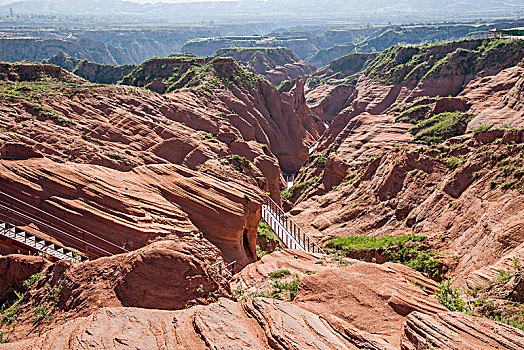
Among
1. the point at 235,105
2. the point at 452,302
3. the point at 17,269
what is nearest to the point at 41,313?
the point at 17,269

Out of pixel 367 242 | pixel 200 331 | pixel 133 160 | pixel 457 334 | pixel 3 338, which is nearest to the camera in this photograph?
pixel 457 334

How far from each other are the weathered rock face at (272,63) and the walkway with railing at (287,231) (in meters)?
88.9

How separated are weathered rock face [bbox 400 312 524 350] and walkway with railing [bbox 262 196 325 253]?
16.8 metres

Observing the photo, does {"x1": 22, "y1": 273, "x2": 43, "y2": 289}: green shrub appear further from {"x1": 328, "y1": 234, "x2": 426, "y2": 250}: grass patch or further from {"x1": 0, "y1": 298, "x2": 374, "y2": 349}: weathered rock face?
{"x1": 328, "y1": 234, "x2": 426, "y2": 250}: grass patch

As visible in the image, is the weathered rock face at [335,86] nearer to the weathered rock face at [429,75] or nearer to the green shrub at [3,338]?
the weathered rock face at [429,75]

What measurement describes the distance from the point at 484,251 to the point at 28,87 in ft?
97.0

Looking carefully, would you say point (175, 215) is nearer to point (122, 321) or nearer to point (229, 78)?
point (122, 321)

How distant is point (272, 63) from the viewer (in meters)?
126

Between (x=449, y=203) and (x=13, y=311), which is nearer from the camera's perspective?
(x=13, y=311)

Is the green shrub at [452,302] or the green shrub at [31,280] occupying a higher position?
the green shrub at [452,302]

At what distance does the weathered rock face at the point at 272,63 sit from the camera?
11898cm

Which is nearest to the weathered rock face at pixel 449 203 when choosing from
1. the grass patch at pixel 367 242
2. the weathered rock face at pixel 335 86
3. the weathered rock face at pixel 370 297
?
the grass patch at pixel 367 242

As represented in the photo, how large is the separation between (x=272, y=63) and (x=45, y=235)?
383 feet

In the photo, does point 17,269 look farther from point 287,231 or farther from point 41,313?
point 287,231
